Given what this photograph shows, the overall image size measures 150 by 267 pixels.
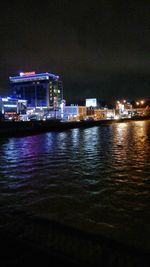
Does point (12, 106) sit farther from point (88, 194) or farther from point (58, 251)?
point (58, 251)

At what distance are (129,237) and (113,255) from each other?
2.85 meters

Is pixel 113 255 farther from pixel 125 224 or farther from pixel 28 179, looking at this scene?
pixel 28 179

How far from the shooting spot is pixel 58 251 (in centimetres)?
695

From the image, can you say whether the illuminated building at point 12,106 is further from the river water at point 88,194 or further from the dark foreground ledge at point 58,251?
the dark foreground ledge at point 58,251

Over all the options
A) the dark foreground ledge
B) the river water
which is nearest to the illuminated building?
the river water

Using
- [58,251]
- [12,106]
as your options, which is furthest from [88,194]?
[12,106]

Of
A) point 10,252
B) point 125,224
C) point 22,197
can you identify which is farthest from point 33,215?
point 10,252

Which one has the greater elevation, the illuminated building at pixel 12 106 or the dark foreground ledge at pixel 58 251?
the illuminated building at pixel 12 106

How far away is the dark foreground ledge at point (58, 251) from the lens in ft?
21.2

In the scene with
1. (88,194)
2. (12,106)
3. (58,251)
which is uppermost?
(12,106)

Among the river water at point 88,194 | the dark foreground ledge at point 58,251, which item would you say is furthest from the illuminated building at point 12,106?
the dark foreground ledge at point 58,251

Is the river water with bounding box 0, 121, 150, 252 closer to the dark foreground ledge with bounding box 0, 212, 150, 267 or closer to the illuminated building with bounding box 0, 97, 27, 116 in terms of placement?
the dark foreground ledge with bounding box 0, 212, 150, 267

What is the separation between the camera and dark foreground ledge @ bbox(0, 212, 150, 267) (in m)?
6.47

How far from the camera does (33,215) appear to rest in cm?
1138
